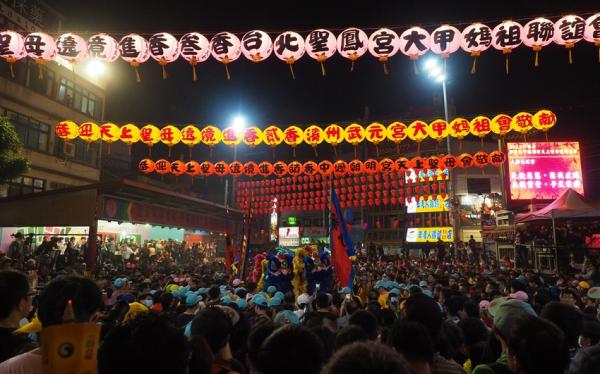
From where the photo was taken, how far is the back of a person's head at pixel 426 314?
3.53 meters

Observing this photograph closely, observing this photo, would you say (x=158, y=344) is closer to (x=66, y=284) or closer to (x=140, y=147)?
(x=66, y=284)

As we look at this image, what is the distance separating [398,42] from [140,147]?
3046 centimetres

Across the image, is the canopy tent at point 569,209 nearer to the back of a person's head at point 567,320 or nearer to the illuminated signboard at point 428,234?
the back of a person's head at point 567,320

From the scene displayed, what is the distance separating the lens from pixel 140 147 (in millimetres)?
36938

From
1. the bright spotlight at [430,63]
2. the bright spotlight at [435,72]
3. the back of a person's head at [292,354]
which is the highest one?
the bright spotlight at [430,63]

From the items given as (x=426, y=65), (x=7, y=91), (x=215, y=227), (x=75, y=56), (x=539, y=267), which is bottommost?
(x=539, y=267)

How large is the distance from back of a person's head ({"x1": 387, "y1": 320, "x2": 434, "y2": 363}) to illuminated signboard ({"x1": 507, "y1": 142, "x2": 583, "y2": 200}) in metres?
22.4

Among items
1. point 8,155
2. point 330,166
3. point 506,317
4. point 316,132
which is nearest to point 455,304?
point 506,317

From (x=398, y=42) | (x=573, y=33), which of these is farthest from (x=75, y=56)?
(x=573, y=33)

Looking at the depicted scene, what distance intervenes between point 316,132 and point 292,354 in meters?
15.7

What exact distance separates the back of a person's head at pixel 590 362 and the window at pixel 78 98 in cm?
2809

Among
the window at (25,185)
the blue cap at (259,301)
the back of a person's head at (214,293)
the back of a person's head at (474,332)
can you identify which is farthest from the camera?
the window at (25,185)

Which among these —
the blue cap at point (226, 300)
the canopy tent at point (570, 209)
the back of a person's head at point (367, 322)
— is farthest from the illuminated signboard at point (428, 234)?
the back of a person's head at point (367, 322)

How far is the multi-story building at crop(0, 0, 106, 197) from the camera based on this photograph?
21328 millimetres
